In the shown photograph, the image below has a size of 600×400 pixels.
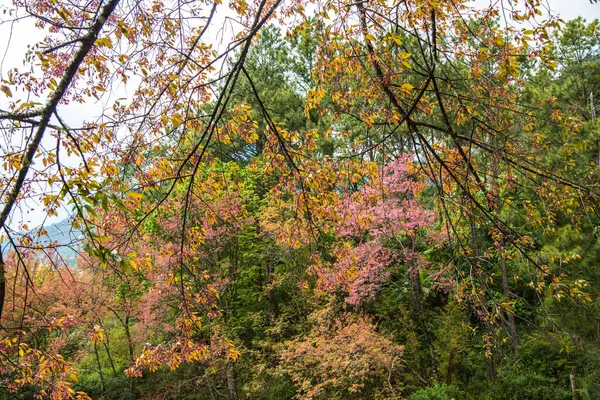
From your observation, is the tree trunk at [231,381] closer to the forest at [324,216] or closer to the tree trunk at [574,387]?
the forest at [324,216]

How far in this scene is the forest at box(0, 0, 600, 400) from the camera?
2182 mm

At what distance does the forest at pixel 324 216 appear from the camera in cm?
218

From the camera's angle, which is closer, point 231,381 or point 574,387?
point 574,387

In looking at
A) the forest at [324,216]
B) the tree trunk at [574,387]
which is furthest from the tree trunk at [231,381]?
the tree trunk at [574,387]

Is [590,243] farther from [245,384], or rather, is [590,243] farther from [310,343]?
[245,384]

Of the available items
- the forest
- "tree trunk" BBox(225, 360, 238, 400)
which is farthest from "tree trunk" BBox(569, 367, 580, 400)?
"tree trunk" BBox(225, 360, 238, 400)

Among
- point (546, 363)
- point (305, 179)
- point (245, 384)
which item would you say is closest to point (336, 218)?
→ point (305, 179)

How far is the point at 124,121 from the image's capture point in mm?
2361

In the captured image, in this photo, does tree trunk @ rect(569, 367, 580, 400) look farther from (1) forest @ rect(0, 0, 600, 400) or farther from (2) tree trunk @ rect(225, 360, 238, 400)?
(2) tree trunk @ rect(225, 360, 238, 400)

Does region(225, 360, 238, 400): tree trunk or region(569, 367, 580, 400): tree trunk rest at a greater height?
region(225, 360, 238, 400): tree trunk

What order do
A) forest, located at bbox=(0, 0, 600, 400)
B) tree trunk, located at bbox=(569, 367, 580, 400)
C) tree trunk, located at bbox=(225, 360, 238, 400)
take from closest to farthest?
forest, located at bbox=(0, 0, 600, 400)
tree trunk, located at bbox=(569, 367, 580, 400)
tree trunk, located at bbox=(225, 360, 238, 400)

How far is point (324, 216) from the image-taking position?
3225 millimetres

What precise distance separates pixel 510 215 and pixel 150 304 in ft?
28.9

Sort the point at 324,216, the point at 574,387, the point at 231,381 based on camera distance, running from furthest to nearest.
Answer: the point at 231,381, the point at 574,387, the point at 324,216
